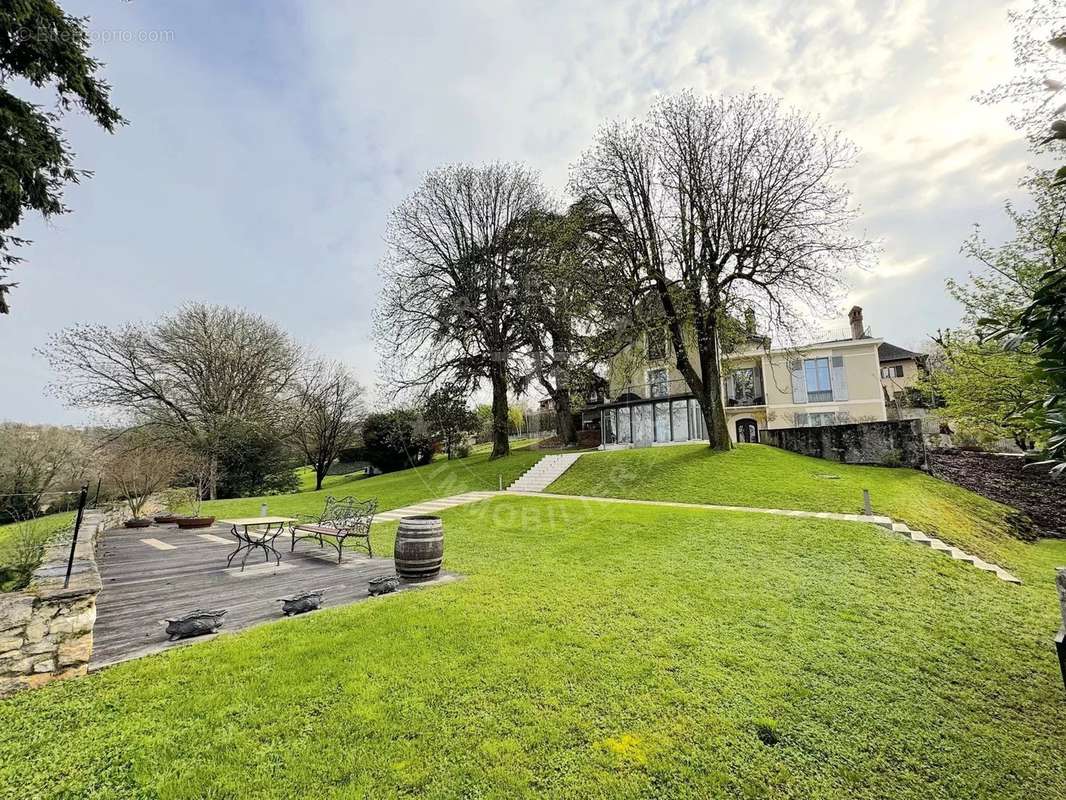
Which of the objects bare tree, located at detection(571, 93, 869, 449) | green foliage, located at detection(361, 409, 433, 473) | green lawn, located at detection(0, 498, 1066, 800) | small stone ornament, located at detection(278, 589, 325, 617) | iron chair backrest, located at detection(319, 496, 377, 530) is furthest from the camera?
green foliage, located at detection(361, 409, 433, 473)

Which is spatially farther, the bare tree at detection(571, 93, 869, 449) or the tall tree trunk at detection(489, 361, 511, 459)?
the tall tree trunk at detection(489, 361, 511, 459)

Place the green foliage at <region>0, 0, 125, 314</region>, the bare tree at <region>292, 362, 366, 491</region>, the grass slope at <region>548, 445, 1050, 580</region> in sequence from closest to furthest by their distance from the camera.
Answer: the green foliage at <region>0, 0, 125, 314</region>, the grass slope at <region>548, 445, 1050, 580</region>, the bare tree at <region>292, 362, 366, 491</region>

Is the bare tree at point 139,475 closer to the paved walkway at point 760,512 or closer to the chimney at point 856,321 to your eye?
the paved walkway at point 760,512

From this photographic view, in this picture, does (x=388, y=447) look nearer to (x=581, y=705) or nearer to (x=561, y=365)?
(x=561, y=365)

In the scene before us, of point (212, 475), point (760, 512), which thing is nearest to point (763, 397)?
point (760, 512)

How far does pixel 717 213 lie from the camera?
49.8 feet

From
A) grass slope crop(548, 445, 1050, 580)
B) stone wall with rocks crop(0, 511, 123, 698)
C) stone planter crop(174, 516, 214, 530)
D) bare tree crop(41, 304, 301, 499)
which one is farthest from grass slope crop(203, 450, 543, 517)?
stone wall with rocks crop(0, 511, 123, 698)

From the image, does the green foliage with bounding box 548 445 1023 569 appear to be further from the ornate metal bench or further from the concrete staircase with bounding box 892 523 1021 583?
the ornate metal bench

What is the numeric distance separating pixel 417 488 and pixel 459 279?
10.9 m

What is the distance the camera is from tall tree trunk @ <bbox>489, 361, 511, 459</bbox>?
72.7ft

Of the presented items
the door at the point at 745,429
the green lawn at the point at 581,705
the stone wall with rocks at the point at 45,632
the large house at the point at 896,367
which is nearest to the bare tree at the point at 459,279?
the door at the point at 745,429

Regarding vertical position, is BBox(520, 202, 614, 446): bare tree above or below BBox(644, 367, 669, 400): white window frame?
above

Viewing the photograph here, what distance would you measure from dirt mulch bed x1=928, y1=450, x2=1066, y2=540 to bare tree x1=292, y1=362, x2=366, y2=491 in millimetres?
29324

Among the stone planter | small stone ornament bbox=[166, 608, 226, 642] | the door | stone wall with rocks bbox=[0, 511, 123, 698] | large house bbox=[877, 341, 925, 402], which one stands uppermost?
large house bbox=[877, 341, 925, 402]
